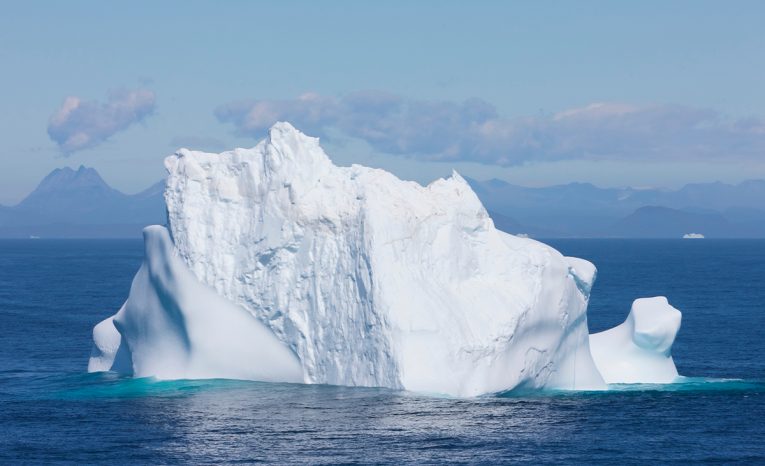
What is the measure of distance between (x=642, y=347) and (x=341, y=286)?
1144cm

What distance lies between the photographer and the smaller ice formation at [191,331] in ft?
125

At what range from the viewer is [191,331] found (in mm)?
38094

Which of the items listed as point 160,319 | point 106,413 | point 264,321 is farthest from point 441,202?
point 106,413

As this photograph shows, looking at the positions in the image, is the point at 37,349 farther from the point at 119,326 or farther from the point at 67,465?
the point at 67,465

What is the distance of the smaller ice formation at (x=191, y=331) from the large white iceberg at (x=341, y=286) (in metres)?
0.05

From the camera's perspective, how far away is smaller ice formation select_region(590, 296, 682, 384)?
3956 centimetres

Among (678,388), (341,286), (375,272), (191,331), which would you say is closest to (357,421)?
(375,272)

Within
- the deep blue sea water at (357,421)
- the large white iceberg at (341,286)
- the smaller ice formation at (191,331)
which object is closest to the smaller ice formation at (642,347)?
the deep blue sea water at (357,421)

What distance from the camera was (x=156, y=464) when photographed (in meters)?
27.8

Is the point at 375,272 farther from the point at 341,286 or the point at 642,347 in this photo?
the point at 642,347

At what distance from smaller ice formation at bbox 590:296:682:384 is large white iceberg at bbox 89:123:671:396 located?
1751 millimetres

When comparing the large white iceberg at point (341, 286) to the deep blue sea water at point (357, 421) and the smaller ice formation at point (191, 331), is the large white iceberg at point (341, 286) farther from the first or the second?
the deep blue sea water at point (357, 421)

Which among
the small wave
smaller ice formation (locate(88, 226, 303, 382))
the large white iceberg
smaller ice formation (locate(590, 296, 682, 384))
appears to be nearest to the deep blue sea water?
the small wave

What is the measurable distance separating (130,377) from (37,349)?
9.97 metres
